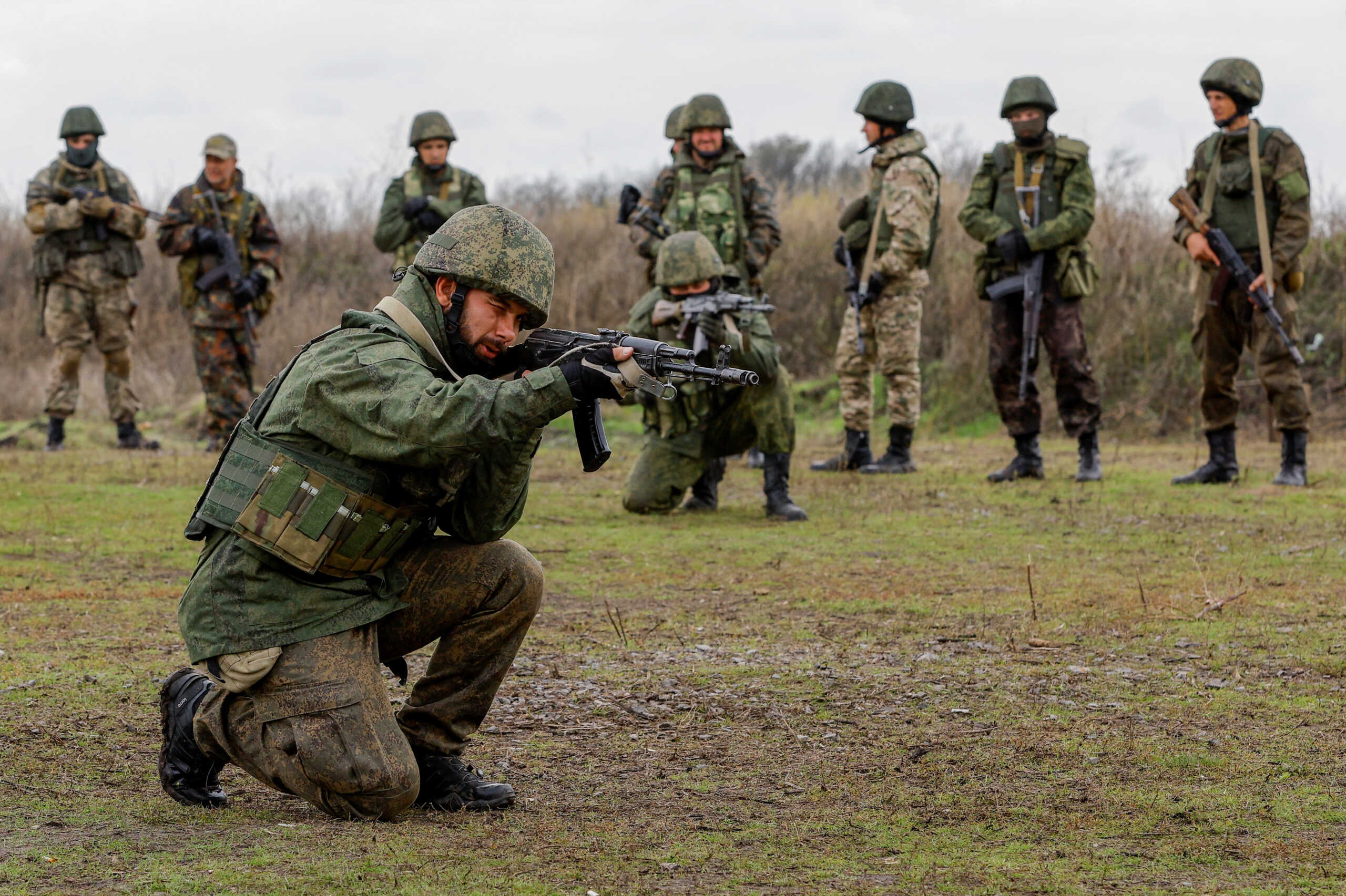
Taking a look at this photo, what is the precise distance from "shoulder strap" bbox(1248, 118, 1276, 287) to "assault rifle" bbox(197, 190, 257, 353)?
7650mm

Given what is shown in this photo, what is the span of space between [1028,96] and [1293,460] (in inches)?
121

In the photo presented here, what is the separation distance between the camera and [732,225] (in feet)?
35.3

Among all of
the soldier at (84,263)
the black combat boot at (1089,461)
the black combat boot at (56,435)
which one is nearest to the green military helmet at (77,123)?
the soldier at (84,263)

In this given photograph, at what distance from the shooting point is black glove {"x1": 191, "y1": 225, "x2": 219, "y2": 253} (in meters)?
12.0

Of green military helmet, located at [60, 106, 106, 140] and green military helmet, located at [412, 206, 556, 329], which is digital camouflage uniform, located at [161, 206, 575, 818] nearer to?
green military helmet, located at [412, 206, 556, 329]

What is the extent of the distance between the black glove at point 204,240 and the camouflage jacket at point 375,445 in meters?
8.72

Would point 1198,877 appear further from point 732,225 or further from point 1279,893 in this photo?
point 732,225

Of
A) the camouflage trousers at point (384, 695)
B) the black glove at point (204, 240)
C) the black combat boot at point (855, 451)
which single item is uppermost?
the black glove at point (204, 240)

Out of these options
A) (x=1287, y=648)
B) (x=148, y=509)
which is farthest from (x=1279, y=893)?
(x=148, y=509)

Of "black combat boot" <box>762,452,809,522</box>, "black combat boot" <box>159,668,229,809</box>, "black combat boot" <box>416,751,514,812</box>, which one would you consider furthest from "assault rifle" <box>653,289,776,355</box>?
"black combat boot" <box>159,668,229,809</box>

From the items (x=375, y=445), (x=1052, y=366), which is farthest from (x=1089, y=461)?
(x=375, y=445)

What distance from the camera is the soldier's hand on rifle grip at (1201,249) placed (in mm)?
9648

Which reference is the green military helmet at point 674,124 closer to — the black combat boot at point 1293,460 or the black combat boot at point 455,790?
the black combat boot at point 1293,460

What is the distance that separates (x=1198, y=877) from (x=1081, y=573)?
4.06 metres
